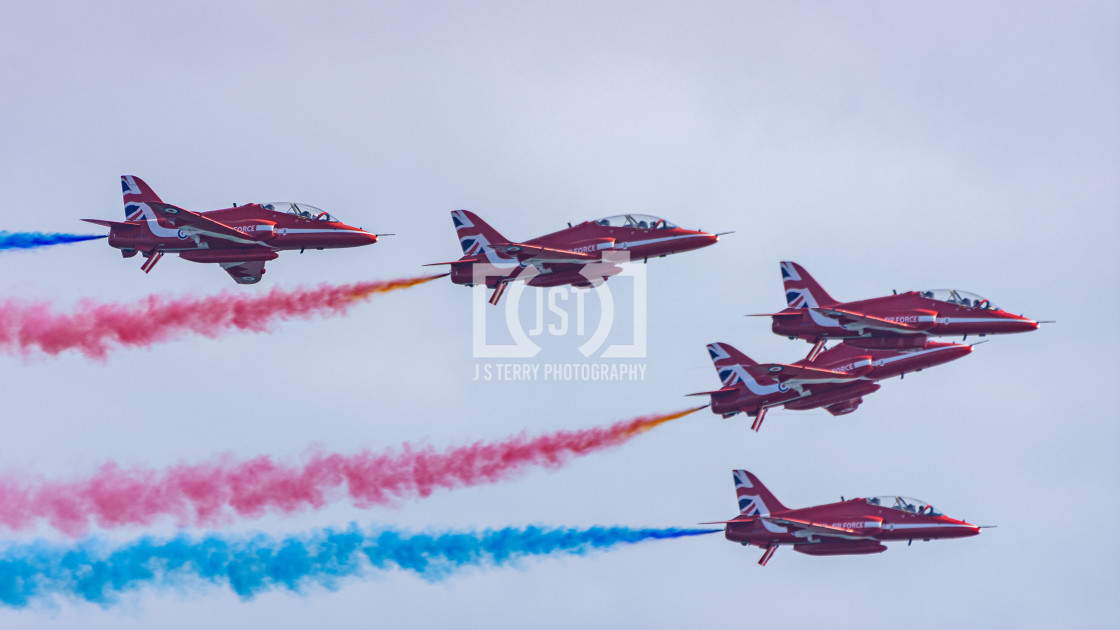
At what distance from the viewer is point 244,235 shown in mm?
86250

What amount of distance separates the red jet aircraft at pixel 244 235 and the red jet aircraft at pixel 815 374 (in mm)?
16640

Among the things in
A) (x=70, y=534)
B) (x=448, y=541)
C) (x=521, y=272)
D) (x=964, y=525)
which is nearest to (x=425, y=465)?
(x=448, y=541)

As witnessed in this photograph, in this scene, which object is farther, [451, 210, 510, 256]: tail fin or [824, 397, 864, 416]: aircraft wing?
[824, 397, 864, 416]: aircraft wing

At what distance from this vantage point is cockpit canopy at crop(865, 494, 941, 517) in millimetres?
89000

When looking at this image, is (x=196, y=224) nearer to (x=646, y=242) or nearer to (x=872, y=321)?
(x=646, y=242)

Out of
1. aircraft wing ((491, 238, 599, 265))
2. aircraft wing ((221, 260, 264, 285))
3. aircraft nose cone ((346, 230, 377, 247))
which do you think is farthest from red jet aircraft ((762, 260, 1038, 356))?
aircraft wing ((221, 260, 264, 285))

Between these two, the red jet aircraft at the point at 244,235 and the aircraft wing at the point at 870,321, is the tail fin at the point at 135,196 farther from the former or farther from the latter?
the aircraft wing at the point at 870,321

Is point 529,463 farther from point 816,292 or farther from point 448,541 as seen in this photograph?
point 816,292

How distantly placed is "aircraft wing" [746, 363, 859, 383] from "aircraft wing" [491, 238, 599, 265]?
876 centimetres

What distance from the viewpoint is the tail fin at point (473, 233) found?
9012 centimetres

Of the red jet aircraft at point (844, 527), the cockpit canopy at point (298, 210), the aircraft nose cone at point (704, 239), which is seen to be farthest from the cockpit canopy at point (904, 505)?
the cockpit canopy at point (298, 210)

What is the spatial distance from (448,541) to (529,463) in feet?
16.8

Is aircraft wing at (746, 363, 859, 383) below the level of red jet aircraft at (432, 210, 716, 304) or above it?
below

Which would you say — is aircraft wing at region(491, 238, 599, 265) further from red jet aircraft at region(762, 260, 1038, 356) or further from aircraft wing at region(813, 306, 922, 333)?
aircraft wing at region(813, 306, 922, 333)
